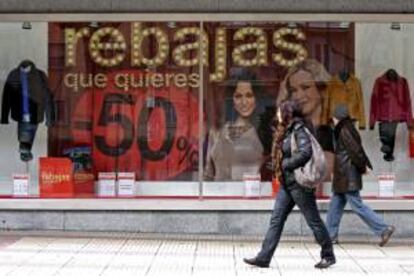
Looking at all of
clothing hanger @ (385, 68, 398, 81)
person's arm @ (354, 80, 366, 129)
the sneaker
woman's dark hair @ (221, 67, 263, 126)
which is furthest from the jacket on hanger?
the sneaker

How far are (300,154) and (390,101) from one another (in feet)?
13.4

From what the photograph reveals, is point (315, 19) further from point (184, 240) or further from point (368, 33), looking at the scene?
point (184, 240)

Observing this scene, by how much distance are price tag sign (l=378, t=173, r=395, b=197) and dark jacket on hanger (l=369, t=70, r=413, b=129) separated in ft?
2.41

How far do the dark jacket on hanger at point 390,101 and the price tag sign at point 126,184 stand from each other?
3501mm

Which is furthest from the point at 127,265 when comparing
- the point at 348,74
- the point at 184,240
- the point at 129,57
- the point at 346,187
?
the point at 348,74

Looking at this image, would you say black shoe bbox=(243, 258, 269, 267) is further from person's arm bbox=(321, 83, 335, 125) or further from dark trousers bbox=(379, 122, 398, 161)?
dark trousers bbox=(379, 122, 398, 161)

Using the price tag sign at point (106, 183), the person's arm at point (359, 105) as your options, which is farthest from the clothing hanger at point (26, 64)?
the person's arm at point (359, 105)

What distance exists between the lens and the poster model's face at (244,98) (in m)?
12.7

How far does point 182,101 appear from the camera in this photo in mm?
12633

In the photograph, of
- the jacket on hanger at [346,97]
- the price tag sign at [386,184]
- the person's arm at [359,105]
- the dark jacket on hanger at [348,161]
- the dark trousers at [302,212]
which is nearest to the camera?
the dark trousers at [302,212]

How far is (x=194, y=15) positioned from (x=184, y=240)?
10.0 ft

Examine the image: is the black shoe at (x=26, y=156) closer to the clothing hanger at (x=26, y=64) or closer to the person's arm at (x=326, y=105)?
the clothing hanger at (x=26, y=64)

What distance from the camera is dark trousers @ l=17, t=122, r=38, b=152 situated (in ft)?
41.9

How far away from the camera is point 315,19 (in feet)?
39.9
